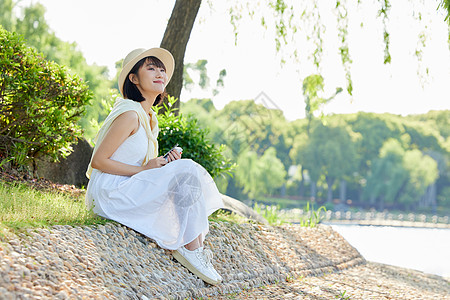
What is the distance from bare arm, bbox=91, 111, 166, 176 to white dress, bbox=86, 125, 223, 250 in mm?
47

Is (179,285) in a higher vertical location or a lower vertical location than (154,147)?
lower

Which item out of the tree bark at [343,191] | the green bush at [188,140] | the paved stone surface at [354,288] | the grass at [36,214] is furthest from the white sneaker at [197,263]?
the tree bark at [343,191]

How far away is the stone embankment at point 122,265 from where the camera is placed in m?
2.31

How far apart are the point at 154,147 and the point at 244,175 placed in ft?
114

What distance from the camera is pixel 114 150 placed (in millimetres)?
3186

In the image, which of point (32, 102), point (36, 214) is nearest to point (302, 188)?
point (32, 102)

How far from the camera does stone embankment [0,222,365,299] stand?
2307mm

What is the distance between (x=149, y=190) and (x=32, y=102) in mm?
2284

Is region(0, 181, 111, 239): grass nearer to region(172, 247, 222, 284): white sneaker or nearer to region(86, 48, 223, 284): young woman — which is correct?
region(86, 48, 223, 284): young woman

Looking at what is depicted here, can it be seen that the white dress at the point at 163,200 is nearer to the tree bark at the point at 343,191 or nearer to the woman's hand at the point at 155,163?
the woman's hand at the point at 155,163

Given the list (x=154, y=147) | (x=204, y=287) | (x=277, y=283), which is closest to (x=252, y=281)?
(x=277, y=283)

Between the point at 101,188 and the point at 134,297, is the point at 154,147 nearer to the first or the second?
the point at 101,188

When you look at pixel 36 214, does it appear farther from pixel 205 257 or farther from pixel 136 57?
pixel 136 57

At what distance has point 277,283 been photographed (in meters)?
3.97
